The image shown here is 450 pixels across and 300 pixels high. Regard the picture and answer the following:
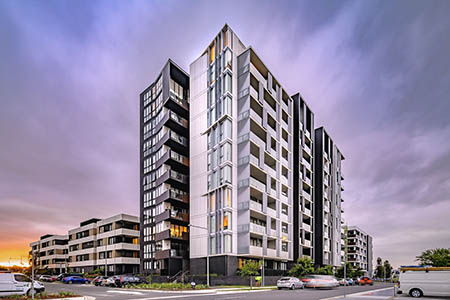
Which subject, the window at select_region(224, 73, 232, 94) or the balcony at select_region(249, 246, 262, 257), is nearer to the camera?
the balcony at select_region(249, 246, 262, 257)

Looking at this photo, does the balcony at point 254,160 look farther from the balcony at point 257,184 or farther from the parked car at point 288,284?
the parked car at point 288,284

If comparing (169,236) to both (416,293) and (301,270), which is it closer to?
(301,270)

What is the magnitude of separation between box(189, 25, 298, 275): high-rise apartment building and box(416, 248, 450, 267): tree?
22561mm

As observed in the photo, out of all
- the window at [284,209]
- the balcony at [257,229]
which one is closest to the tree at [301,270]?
the window at [284,209]

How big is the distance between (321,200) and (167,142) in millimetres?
36518

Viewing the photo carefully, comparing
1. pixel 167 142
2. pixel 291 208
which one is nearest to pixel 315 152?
pixel 291 208

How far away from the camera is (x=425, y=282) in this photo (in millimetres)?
27328

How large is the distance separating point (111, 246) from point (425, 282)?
75600 millimetres

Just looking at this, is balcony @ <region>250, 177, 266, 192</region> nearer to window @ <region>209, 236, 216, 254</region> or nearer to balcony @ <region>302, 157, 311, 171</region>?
window @ <region>209, 236, 216, 254</region>

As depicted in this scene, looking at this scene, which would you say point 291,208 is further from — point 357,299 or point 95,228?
point 95,228

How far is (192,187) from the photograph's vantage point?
184 ft

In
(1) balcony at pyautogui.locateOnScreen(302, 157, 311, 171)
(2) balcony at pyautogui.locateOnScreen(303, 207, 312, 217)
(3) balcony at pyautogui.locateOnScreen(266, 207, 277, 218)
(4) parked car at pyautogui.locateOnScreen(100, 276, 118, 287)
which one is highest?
(1) balcony at pyautogui.locateOnScreen(302, 157, 311, 171)

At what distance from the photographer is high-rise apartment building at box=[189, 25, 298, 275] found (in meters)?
48.5

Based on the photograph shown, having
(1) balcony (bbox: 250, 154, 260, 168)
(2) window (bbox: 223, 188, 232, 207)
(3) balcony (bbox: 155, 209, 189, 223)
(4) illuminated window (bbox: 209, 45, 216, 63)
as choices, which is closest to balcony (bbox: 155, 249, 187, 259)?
(3) balcony (bbox: 155, 209, 189, 223)
